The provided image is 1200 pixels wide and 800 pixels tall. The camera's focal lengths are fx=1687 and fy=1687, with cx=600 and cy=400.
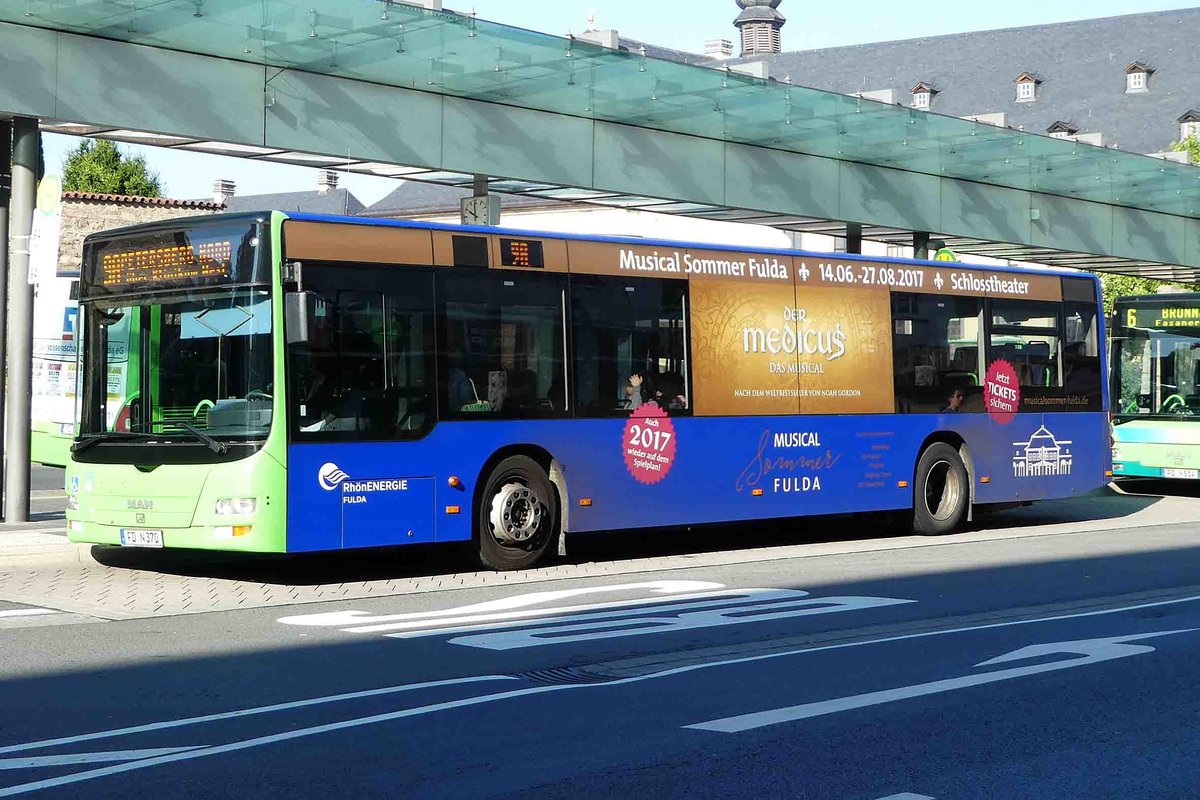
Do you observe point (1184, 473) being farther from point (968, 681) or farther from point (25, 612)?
point (25, 612)

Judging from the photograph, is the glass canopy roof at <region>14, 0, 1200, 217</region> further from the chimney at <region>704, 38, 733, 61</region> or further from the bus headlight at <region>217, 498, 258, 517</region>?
the chimney at <region>704, 38, 733, 61</region>

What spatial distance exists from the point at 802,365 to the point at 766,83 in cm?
736

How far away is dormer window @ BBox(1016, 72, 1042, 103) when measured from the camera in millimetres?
80188

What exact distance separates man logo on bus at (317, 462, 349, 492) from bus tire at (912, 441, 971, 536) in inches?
Answer: 300

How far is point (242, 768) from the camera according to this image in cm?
625

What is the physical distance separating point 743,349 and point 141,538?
620 centimetres

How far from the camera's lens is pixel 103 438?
43.2ft

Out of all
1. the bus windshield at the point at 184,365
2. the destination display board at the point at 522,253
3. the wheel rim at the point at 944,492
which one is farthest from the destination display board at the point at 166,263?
the wheel rim at the point at 944,492

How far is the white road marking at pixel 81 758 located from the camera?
630cm

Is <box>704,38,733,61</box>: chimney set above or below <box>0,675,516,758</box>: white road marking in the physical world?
above

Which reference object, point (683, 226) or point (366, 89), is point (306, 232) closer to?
point (366, 89)

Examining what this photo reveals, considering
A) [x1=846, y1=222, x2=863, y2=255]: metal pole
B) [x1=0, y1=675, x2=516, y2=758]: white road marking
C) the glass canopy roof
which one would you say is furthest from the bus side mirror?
[x1=846, y1=222, x2=863, y2=255]: metal pole

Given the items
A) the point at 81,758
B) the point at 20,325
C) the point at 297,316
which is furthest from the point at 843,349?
the point at 81,758

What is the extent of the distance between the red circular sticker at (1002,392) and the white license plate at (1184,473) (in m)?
6.48
